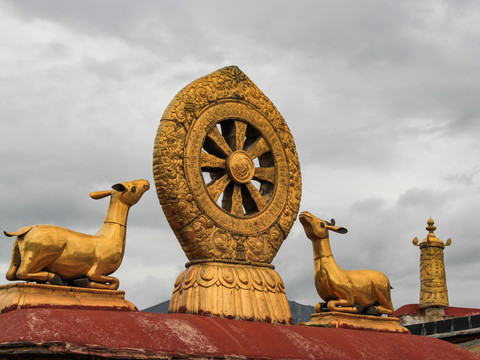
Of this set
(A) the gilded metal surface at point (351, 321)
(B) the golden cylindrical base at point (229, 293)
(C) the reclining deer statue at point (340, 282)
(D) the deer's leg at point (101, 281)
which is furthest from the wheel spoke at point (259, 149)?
(D) the deer's leg at point (101, 281)

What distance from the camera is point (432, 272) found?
790 inches

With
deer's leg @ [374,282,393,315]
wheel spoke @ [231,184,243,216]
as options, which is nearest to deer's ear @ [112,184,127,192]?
wheel spoke @ [231,184,243,216]

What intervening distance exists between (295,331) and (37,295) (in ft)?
10.8

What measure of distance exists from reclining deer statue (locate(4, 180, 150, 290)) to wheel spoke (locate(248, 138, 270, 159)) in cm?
243

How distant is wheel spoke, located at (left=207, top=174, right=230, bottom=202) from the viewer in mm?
10180

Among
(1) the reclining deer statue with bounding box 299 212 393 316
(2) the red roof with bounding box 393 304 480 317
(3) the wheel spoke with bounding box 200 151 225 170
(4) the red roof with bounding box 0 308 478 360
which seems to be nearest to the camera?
(4) the red roof with bounding box 0 308 478 360

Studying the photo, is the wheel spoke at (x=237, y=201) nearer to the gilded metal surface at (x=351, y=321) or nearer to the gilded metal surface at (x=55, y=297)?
the gilded metal surface at (x=351, y=321)

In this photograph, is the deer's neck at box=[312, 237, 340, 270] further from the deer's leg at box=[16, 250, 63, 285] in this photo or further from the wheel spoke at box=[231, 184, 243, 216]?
the deer's leg at box=[16, 250, 63, 285]

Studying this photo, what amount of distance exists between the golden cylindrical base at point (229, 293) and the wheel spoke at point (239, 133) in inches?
71.0

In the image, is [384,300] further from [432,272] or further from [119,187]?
Answer: [432,272]

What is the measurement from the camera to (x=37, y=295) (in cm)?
779

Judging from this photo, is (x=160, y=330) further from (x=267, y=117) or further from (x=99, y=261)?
(x=267, y=117)

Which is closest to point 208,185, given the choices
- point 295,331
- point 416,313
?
point 295,331

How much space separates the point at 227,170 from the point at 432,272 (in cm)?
1146
